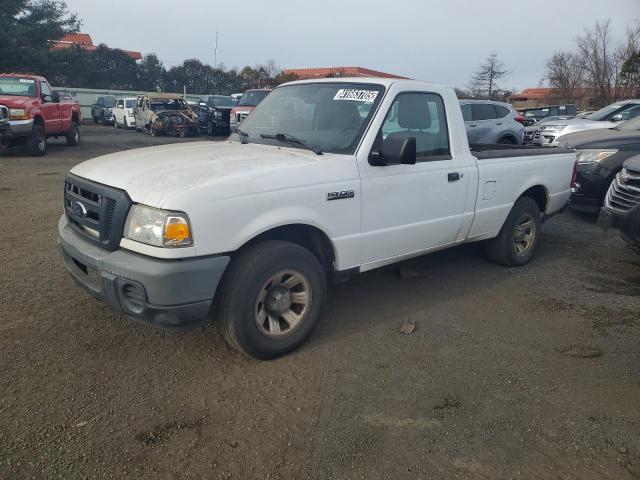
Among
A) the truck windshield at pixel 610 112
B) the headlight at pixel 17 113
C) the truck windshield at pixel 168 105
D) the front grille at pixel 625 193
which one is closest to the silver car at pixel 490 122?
the truck windshield at pixel 610 112

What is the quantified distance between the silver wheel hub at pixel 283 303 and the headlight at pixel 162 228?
636 mm

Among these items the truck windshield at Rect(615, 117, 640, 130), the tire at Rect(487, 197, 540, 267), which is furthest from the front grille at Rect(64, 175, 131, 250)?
the truck windshield at Rect(615, 117, 640, 130)

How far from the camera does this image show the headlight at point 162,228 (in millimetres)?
2799

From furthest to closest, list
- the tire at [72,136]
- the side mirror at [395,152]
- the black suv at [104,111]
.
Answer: the black suv at [104,111]
the tire at [72,136]
the side mirror at [395,152]

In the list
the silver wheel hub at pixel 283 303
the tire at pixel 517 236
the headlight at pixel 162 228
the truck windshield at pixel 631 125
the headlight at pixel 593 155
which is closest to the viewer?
the headlight at pixel 162 228

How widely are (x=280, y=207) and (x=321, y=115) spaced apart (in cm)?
121

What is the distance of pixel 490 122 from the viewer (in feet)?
41.8

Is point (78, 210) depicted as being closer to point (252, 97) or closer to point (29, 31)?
point (252, 97)

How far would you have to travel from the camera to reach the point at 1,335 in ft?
11.6

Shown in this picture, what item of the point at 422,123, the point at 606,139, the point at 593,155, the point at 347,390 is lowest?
the point at 347,390

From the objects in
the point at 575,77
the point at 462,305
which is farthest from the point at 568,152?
the point at 575,77

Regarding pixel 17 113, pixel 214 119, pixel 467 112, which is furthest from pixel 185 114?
pixel 467 112

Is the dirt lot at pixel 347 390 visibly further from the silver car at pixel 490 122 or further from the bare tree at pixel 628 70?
the bare tree at pixel 628 70

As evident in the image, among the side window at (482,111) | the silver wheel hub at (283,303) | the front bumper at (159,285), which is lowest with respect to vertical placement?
the silver wheel hub at (283,303)
